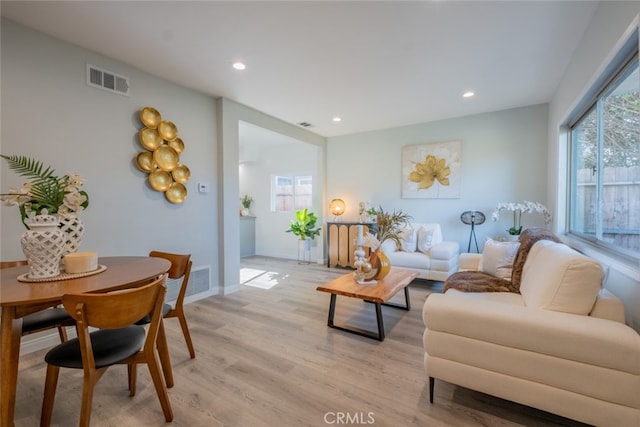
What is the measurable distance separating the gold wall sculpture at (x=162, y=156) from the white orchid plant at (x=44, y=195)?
1.43 m

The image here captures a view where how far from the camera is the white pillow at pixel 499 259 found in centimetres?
266

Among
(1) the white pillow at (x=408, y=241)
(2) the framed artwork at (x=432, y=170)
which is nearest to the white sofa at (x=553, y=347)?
(1) the white pillow at (x=408, y=241)

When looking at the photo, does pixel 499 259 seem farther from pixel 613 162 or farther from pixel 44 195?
pixel 44 195

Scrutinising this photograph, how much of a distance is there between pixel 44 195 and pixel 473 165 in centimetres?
499

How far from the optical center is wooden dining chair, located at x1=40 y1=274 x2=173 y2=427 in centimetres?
118

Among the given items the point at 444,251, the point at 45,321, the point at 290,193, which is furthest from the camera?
the point at 290,193

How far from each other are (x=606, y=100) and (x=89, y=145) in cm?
452

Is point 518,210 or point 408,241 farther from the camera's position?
point 408,241

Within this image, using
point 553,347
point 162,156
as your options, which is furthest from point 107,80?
point 553,347

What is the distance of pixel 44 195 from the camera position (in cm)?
150

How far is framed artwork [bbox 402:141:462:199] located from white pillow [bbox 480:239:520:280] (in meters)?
1.84

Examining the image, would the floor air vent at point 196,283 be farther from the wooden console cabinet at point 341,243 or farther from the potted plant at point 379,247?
the wooden console cabinet at point 341,243

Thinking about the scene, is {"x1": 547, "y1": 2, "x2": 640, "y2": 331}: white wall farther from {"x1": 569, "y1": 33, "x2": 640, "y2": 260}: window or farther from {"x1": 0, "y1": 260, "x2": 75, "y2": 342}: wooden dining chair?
{"x1": 0, "y1": 260, "x2": 75, "y2": 342}: wooden dining chair

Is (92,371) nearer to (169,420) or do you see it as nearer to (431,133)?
(169,420)
